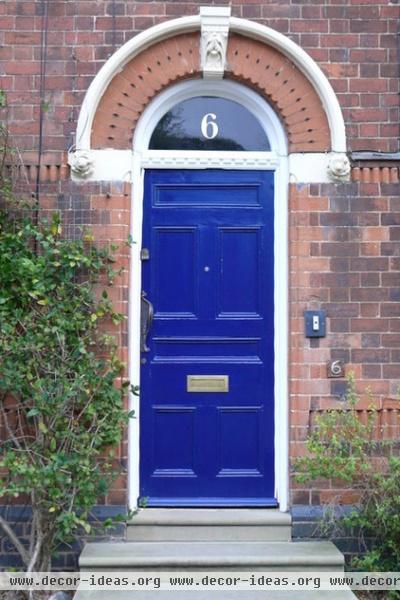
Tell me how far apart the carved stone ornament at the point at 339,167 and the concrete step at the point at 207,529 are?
2.55 m

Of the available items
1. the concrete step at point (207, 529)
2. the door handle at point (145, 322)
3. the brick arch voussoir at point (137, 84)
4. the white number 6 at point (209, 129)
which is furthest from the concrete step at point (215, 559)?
the white number 6 at point (209, 129)

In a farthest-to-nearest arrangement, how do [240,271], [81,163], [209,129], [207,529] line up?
[209,129] < [240,271] < [81,163] < [207,529]

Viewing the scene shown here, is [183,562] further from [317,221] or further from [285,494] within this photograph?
[317,221]

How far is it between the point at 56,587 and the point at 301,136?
12.1 feet

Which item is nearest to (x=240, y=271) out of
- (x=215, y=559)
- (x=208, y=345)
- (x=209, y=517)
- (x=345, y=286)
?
(x=208, y=345)

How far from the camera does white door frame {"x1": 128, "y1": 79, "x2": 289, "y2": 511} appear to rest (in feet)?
17.3

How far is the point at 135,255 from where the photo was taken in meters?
5.33

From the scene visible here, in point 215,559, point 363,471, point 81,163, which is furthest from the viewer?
point 81,163

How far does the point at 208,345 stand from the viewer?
535cm

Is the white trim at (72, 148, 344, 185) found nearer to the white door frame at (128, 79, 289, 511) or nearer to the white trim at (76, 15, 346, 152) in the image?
the white door frame at (128, 79, 289, 511)

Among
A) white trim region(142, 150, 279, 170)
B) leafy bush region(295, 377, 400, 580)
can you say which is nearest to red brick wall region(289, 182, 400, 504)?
leafy bush region(295, 377, 400, 580)

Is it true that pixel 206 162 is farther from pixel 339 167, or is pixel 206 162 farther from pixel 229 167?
pixel 339 167

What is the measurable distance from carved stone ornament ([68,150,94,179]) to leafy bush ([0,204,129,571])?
43cm

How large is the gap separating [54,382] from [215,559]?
1.60 meters
